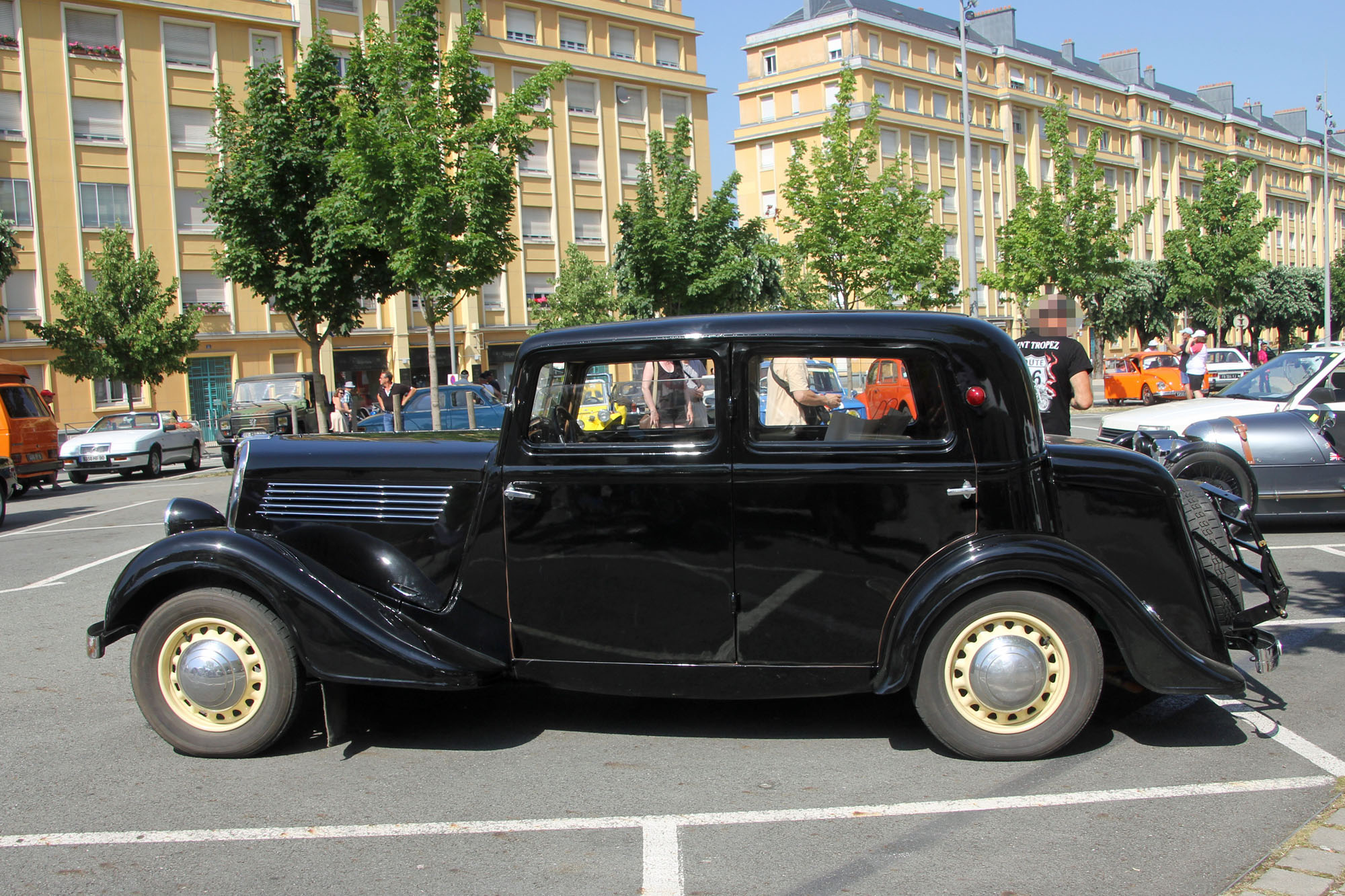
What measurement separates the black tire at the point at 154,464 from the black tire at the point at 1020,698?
23.0 meters

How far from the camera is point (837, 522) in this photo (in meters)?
4.14

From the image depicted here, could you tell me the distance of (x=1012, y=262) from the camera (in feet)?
118

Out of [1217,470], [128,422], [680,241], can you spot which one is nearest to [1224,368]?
[680,241]

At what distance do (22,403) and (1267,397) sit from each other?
20.2 m

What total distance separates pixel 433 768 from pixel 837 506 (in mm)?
1991

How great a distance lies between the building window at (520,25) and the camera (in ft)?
156

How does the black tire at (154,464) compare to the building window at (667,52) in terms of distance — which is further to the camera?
the building window at (667,52)

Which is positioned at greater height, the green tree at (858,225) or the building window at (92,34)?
the building window at (92,34)

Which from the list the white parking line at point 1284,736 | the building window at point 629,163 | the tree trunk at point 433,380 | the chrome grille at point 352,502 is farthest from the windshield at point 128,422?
the building window at point 629,163

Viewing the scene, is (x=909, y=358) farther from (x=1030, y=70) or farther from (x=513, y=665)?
(x=1030, y=70)

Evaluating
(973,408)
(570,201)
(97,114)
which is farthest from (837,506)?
(570,201)

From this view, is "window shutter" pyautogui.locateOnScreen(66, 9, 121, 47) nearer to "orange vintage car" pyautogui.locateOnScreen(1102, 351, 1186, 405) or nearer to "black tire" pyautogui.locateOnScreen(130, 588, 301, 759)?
"orange vintage car" pyautogui.locateOnScreen(1102, 351, 1186, 405)

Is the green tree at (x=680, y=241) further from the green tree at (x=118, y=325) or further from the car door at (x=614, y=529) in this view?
the car door at (x=614, y=529)

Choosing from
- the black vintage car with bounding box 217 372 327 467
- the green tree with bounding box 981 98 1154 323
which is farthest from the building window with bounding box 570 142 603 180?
the black vintage car with bounding box 217 372 327 467
